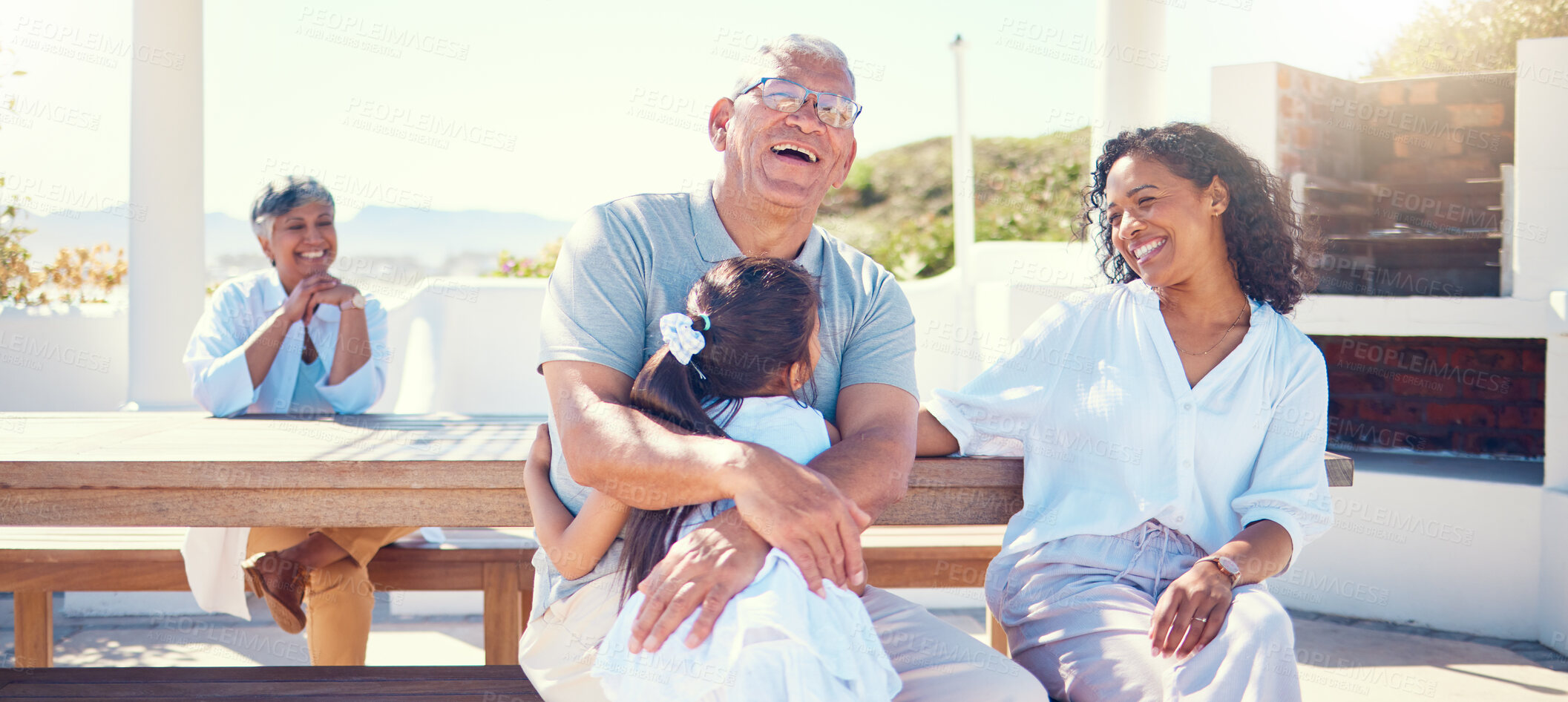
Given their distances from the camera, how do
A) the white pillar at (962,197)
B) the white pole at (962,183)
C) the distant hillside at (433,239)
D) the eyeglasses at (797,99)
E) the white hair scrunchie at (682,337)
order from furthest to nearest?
1. the distant hillside at (433,239)
2. the white pole at (962,183)
3. the white pillar at (962,197)
4. the eyeglasses at (797,99)
5. the white hair scrunchie at (682,337)

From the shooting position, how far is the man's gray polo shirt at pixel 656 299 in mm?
1949

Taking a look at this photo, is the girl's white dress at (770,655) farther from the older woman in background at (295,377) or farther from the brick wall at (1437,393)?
the brick wall at (1437,393)

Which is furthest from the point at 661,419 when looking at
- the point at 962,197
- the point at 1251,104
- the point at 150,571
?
the point at 962,197

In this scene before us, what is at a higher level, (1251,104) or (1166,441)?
(1251,104)

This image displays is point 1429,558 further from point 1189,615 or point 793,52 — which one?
point 793,52

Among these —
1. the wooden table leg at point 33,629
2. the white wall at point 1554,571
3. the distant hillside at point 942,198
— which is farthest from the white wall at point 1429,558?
the distant hillside at point 942,198

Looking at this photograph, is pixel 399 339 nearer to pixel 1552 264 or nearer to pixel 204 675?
pixel 204 675

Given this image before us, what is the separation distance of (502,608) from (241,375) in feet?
3.15

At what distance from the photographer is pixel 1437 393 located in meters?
4.95

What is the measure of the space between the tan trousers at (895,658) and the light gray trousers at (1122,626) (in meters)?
0.16

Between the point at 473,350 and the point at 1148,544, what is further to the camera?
the point at 473,350

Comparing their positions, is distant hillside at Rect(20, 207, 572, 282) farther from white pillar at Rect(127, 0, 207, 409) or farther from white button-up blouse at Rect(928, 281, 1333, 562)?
white button-up blouse at Rect(928, 281, 1333, 562)

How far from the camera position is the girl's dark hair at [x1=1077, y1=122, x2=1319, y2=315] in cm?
239

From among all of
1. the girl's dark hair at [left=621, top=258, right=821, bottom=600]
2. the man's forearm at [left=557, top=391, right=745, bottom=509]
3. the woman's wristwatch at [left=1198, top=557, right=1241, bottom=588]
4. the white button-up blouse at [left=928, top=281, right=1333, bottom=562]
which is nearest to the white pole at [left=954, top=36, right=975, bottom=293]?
the white button-up blouse at [left=928, top=281, right=1333, bottom=562]
